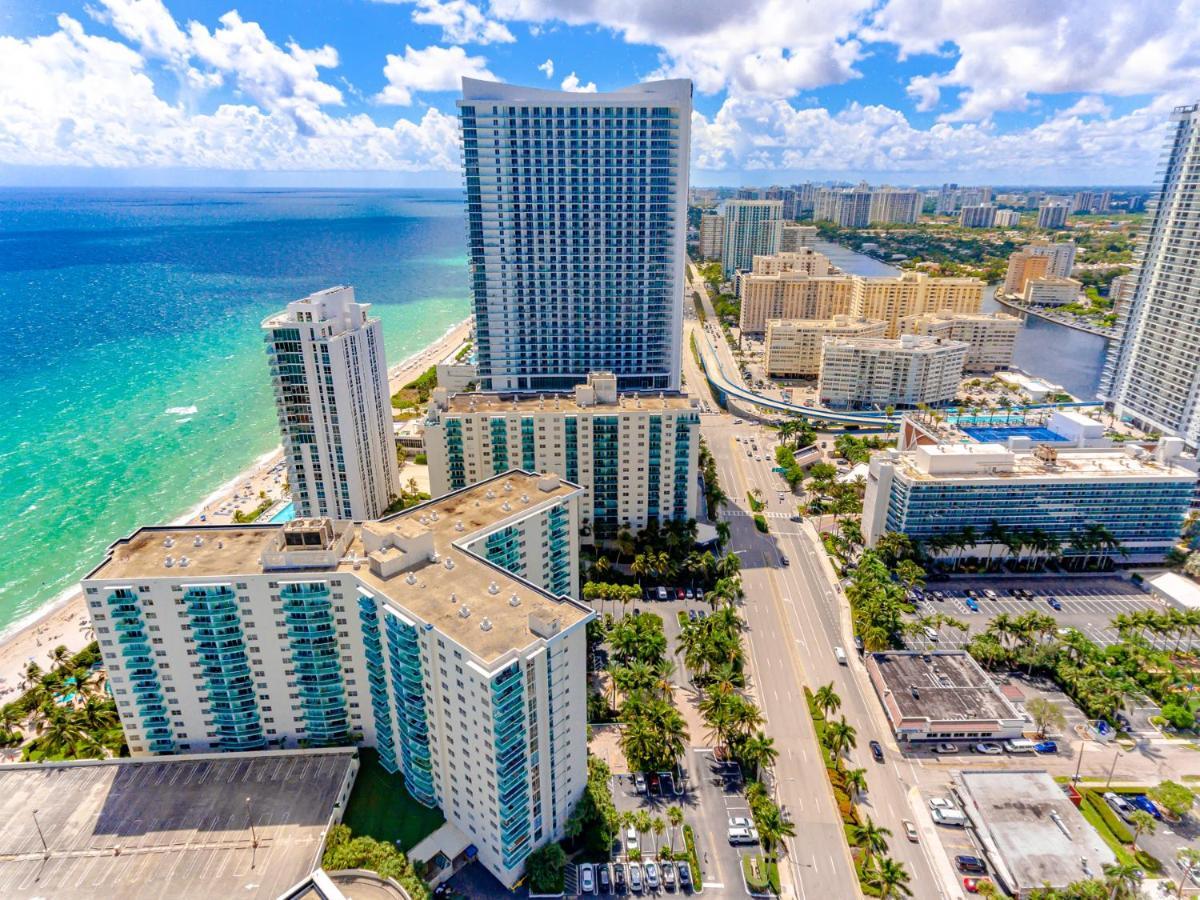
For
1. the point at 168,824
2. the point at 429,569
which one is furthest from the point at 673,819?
the point at 168,824

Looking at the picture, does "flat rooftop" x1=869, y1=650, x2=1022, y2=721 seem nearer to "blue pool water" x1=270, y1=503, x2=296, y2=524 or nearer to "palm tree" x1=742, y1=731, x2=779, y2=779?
"palm tree" x1=742, y1=731, x2=779, y2=779

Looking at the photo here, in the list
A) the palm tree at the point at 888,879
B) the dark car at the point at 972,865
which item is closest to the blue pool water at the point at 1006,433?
the dark car at the point at 972,865

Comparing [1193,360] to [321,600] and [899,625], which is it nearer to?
[899,625]

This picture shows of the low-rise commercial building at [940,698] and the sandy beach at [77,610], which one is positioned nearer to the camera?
the low-rise commercial building at [940,698]

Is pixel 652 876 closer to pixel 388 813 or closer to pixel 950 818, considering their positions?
pixel 388 813

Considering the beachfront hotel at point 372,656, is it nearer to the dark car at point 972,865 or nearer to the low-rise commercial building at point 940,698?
the dark car at point 972,865

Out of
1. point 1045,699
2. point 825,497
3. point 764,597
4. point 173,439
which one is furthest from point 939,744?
point 173,439

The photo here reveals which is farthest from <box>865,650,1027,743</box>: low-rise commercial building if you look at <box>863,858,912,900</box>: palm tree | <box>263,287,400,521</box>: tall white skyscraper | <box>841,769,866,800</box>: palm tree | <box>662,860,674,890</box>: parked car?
<box>263,287,400,521</box>: tall white skyscraper
